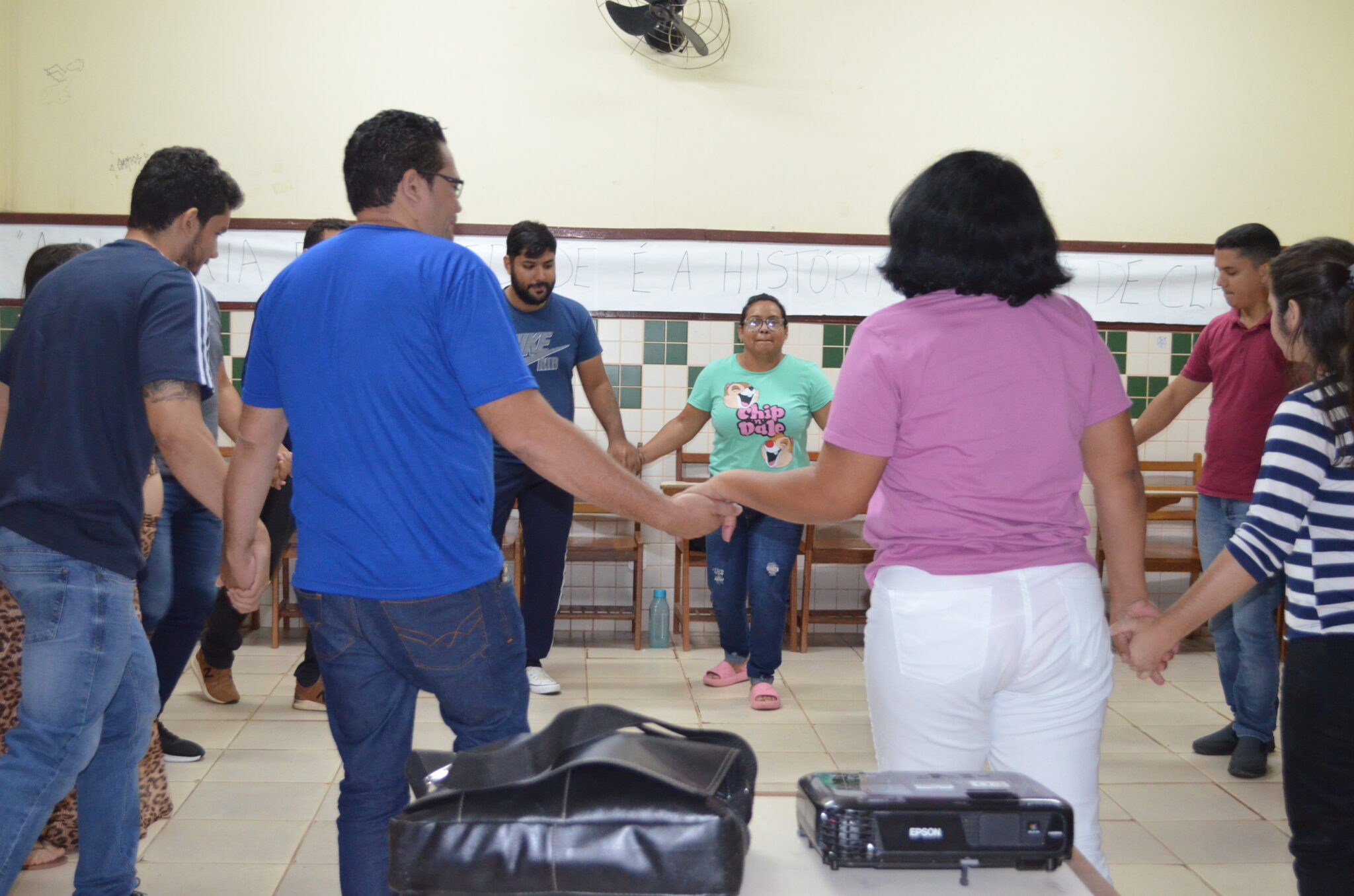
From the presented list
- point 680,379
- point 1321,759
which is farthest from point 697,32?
point 1321,759

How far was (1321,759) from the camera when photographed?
186 centimetres

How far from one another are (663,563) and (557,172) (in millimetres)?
1911

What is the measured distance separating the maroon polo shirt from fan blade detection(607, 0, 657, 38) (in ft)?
8.87

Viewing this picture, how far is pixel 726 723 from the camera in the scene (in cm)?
392

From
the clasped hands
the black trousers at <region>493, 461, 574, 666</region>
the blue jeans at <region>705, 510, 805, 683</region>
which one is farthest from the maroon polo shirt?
the black trousers at <region>493, 461, 574, 666</region>

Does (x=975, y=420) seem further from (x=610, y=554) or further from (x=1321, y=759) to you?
(x=610, y=554)

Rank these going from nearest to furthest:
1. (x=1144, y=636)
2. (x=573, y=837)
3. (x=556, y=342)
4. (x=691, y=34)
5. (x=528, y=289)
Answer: (x=573, y=837) < (x=1144, y=636) < (x=528, y=289) < (x=556, y=342) < (x=691, y=34)

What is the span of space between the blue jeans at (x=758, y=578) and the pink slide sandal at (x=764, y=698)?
0.25 ft

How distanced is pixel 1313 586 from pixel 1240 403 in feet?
5.83

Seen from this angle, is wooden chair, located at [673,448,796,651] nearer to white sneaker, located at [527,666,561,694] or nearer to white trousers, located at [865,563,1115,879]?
white sneaker, located at [527,666,561,694]

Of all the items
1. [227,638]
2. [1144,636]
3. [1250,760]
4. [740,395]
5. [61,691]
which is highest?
[740,395]

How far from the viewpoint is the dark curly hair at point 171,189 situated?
221cm

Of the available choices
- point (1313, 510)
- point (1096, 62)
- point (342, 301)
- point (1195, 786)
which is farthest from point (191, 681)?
point (1096, 62)

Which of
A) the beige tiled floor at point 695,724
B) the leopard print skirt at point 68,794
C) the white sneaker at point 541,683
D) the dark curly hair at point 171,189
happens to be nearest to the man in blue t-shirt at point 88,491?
the dark curly hair at point 171,189
